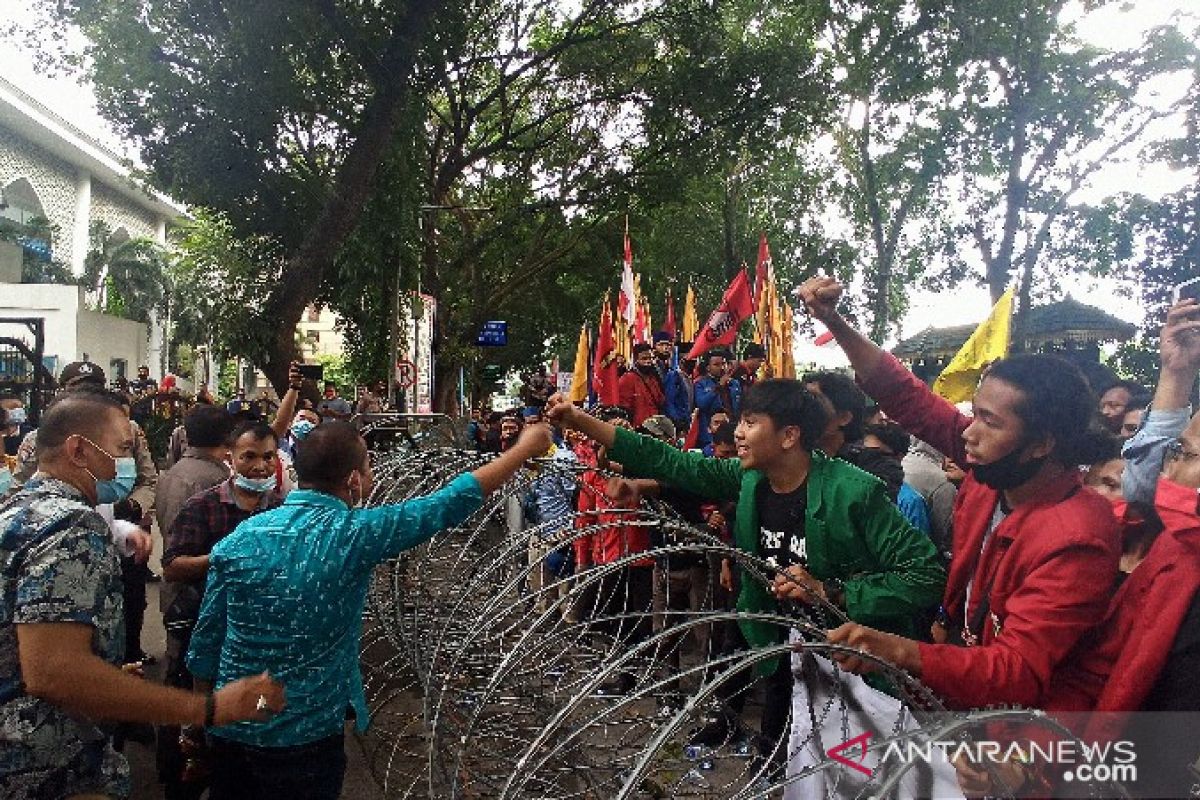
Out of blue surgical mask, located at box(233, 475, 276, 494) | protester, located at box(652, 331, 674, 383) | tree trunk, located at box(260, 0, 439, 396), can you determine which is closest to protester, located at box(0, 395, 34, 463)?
blue surgical mask, located at box(233, 475, 276, 494)

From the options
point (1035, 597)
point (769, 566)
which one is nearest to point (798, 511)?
point (769, 566)

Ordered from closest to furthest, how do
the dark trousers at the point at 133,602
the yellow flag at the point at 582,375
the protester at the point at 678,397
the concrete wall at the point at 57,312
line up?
the dark trousers at the point at 133,602
the protester at the point at 678,397
the yellow flag at the point at 582,375
the concrete wall at the point at 57,312

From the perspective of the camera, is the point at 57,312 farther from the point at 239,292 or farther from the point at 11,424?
the point at 11,424

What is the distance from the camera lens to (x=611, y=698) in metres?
3.50

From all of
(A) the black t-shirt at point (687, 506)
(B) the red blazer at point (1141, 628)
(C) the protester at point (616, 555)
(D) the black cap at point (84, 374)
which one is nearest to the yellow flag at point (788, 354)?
(A) the black t-shirt at point (687, 506)

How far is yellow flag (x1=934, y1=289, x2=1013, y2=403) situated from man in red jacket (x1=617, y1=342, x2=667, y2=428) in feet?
16.0

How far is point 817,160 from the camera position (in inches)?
1106

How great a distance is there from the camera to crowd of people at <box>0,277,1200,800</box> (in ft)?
7.01

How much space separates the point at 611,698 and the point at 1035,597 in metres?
1.78

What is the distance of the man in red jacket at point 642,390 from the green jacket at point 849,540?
5.60 m

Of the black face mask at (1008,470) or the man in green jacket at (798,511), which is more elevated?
the black face mask at (1008,470)

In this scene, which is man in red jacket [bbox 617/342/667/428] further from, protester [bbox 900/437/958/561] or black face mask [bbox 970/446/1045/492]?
black face mask [bbox 970/446/1045/492]

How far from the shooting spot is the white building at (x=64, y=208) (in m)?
28.3

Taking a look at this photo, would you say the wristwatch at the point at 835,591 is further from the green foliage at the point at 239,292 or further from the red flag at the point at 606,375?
the green foliage at the point at 239,292
